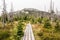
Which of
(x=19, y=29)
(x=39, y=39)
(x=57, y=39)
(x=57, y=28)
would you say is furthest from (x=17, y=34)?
(x=57, y=28)


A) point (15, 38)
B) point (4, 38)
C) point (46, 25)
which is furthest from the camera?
point (46, 25)

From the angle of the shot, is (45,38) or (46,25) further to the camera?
(46,25)

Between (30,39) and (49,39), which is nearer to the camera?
(49,39)

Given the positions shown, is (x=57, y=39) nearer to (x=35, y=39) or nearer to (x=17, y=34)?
Result: (x=35, y=39)

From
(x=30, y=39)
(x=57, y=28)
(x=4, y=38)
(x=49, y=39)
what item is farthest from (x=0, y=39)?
(x=57, y=28)

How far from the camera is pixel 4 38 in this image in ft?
95.0

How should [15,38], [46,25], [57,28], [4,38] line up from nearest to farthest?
1. [15,38]
2. [4,38]
3. [57,28]
4. [46,25]

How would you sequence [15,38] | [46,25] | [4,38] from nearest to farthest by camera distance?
1. [15,38]
2. [4,38]
3. [46,25]

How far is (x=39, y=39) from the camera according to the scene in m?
28.6

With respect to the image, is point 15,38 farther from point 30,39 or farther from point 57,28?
point 57,28

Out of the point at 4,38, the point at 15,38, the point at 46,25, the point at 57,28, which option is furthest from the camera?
the point at 46,25

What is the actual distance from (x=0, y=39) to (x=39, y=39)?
6172mm

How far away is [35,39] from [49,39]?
127 inches

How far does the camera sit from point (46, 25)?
44.7 metres
